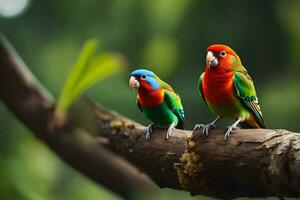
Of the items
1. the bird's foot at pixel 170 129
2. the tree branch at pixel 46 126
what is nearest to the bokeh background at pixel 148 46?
the tree branch at pixel 46 126

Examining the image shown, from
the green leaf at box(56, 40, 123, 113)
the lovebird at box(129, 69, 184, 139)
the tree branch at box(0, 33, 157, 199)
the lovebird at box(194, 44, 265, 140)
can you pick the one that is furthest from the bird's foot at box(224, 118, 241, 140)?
the tree branch at box(0, 33, 157, 199)

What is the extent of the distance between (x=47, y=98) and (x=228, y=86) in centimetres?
106

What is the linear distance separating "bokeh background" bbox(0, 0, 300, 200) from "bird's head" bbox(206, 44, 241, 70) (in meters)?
1.23

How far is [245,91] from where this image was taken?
992 millimetres

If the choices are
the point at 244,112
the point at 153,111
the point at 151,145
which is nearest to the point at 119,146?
the point at 151,145

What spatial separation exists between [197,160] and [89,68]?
453mm

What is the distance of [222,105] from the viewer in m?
0.97

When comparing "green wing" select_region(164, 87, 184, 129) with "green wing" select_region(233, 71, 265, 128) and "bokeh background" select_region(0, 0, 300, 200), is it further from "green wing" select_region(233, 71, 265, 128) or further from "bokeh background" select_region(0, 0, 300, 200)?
"bokeh background" select_region(0, 0, 300, 200)

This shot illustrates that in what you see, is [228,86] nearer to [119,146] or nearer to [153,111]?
[153,111]

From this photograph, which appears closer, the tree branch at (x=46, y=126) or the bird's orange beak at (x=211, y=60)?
the bird's orange beak at (x=211, y=60)

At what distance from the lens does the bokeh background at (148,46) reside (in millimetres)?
2396

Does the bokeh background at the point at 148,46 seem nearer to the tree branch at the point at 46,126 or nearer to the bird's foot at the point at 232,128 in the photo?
the tree branch at the point at 46,126

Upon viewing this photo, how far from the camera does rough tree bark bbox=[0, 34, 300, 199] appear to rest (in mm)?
945

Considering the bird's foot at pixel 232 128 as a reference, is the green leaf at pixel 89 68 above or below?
above
